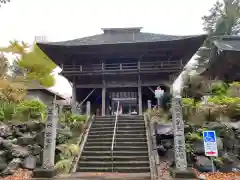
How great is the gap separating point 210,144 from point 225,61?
36.2 ft

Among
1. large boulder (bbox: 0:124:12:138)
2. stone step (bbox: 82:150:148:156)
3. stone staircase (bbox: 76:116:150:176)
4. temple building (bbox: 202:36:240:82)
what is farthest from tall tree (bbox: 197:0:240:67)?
large boulder (bbox: 0:124:12:138)

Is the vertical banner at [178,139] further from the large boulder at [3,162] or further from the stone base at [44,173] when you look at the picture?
the large boulder at [3,162]

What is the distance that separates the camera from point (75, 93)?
21406 millimetres

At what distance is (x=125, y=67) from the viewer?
20859 mm

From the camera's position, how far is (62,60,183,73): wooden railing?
20.0 meters

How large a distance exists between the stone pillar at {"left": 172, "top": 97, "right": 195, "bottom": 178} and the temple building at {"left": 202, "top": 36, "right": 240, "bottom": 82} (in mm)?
8775

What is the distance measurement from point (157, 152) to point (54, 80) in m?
23.2

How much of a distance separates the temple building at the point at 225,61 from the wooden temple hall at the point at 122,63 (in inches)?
76.7

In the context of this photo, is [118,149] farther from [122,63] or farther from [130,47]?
[130,47]

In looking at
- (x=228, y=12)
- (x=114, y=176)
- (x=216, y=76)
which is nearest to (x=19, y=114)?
(x=114, y=176)

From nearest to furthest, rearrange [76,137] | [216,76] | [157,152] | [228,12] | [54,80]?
[157,152] < [76,137] < [216,76] < [54,80] < [228,12]

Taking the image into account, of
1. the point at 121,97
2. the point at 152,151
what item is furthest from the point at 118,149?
the point at 121,97

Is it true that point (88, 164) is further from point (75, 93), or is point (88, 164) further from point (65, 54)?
point (65, 54)

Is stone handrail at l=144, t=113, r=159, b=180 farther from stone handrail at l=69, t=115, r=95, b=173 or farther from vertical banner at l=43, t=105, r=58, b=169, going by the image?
vertical banner at l=43, t=105, r=58, b=169
